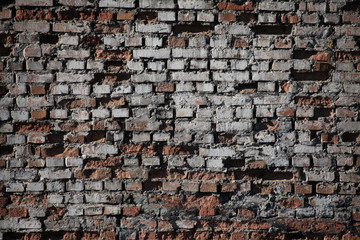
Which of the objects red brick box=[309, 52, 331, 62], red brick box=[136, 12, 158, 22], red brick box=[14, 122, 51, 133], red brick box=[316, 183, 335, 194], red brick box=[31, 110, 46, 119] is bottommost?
red brick box=[316, 183, 335, 194]

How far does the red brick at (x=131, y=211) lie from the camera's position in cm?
200

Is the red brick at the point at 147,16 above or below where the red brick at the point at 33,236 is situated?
above

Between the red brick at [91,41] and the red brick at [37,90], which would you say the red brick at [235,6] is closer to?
the red brick at [91,41]

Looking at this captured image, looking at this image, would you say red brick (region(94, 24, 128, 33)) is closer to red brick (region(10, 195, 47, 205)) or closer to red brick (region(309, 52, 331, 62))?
red brick (region(10, 195, 47, 205))

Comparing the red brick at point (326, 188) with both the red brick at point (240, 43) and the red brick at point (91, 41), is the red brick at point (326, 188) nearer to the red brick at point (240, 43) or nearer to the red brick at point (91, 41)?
the red brick at point (240, 43)

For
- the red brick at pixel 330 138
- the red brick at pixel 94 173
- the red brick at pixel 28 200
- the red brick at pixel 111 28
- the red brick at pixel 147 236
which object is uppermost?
the red brick at pixel 111 28

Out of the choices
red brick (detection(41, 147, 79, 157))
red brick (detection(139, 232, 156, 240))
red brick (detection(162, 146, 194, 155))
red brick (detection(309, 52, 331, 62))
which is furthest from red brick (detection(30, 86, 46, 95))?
red brick (detection(309, 52, 331, 62))

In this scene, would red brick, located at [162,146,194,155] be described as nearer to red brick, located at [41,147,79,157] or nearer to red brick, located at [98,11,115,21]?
red brick, located at [41,147,79,157]

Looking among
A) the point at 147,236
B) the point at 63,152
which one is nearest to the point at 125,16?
the point at 63,152

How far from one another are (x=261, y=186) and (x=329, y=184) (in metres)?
0.47

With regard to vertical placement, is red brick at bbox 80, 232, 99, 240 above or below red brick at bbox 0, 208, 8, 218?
below

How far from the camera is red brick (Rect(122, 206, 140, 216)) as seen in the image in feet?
6.56

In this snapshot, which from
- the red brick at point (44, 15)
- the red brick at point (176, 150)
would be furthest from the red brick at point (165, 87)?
the red brick at point (44, 15)

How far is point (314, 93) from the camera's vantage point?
6.64 ft
